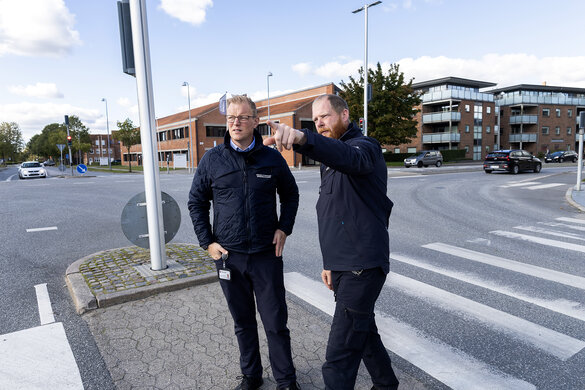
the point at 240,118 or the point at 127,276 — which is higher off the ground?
the point at 240,118

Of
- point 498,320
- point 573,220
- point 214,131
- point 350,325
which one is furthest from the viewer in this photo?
point 214,131

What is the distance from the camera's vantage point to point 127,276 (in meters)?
4.62

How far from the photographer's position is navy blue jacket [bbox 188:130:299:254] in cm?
257

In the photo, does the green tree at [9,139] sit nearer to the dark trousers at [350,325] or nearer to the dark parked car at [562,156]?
the dark trousers at [350,325]

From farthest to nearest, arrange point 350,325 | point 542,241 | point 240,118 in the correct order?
point 542,241 → point 240,118 → point 350,325

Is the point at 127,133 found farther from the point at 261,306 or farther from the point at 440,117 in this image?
the point at 261,306

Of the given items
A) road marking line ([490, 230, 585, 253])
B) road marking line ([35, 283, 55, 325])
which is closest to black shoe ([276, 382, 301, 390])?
road marking line ([35, 283, 55, 325])

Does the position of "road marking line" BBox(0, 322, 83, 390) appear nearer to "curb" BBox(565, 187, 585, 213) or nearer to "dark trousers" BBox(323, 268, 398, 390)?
"dark trousers" BBox(323, 268, 398, 390)

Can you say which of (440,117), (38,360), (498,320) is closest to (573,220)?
(498,320)

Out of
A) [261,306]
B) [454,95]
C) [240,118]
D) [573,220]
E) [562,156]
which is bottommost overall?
[573,220]

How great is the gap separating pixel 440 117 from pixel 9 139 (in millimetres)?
85165

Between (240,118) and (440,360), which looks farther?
(440,360)

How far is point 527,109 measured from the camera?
62938 mm

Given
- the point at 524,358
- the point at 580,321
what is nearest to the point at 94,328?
the point at 524,358
